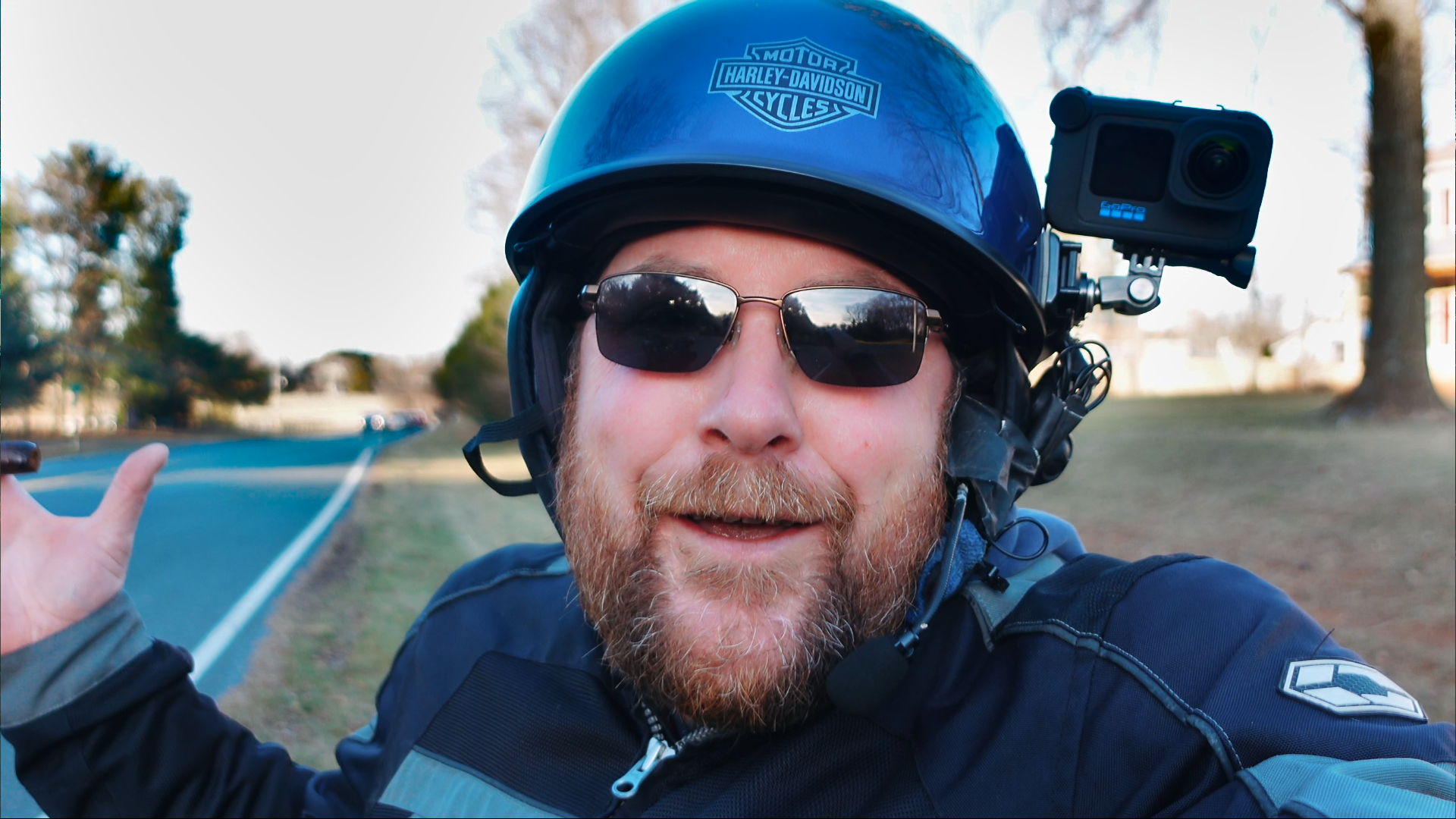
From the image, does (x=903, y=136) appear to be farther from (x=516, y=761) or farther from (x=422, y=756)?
(x=422, y=756)

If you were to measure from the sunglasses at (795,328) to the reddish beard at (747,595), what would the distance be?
22 cm

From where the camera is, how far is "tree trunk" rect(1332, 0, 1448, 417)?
33.6 feet

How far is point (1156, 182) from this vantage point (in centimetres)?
176

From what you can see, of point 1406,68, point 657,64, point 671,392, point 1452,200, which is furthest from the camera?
point 1452,200

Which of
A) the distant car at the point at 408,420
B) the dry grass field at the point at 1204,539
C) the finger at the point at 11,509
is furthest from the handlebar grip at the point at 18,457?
the distant car at the point at 408,420

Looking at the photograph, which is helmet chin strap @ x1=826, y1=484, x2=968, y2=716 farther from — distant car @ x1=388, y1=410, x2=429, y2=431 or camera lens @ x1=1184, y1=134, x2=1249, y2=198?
distant car @ x1=388, y1=410, x2=429, y2=431

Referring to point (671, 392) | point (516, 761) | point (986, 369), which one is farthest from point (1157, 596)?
point (516, 761)

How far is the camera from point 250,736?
6.31ft

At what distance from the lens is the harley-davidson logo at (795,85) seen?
1830 millimetres

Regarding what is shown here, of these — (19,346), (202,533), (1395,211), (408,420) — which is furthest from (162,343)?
(408,420)

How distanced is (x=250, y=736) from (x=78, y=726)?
361mm

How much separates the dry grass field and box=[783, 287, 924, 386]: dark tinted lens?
12.0 feet

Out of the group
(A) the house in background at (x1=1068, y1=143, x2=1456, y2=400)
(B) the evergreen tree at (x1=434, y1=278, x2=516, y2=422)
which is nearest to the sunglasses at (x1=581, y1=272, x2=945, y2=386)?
(A) the house in background at (x1=1068, y1=143, x2=1456, y2=400)

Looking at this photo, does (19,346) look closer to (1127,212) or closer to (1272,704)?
(1127,212)
